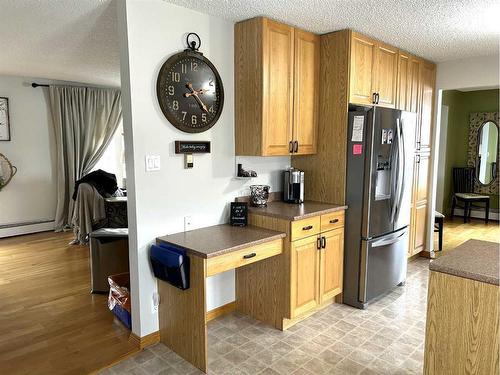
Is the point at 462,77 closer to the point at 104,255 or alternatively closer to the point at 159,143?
the point at 159,143

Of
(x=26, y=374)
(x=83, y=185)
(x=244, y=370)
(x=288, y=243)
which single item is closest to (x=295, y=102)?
(x=288, y=243)

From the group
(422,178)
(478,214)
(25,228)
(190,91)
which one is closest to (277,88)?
Answer: (190,91)

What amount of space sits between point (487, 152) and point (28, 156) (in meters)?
7.89

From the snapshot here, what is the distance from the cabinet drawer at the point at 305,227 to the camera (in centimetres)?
276

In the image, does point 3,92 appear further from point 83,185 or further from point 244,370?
point 244,370

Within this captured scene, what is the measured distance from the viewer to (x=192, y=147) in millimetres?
2740

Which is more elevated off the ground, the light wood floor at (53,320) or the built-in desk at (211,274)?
the built-in desk at (211,274)

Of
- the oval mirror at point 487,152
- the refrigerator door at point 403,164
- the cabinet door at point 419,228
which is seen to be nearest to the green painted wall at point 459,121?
the oval mirror at point 487,152

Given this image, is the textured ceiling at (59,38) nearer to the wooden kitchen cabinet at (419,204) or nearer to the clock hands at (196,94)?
the clock hands at (196,94)

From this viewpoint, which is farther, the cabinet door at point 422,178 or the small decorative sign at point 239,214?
the cabinet door at point 422,178

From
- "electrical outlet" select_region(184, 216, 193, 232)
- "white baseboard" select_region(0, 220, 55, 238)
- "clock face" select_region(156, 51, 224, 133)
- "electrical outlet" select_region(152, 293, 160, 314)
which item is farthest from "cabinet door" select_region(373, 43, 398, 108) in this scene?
"white baseboard" select_region(0, 220, 55, 238)

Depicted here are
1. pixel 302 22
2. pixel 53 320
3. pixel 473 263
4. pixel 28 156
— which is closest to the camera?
pixel 473 263

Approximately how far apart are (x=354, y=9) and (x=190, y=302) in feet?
7.64

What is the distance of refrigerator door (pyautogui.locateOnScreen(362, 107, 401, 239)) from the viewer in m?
3.06
